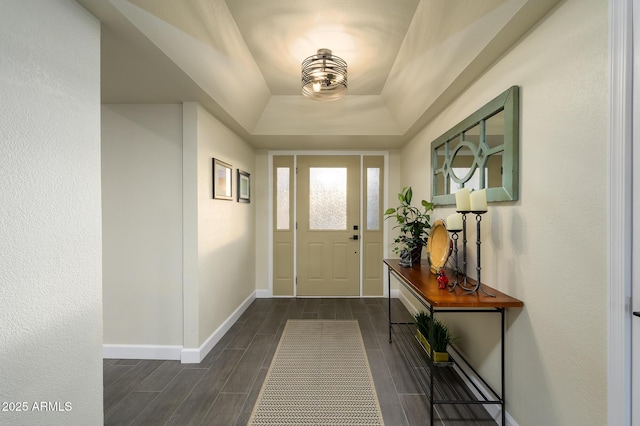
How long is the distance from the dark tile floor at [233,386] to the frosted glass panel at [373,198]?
165cm

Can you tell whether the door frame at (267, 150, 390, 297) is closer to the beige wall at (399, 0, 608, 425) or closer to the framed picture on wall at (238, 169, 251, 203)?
the framed picture on wall at (238, 169, 251, 203)

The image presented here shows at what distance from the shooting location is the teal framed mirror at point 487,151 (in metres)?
1.61

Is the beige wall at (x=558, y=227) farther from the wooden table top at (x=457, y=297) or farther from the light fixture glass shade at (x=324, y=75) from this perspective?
the light fixture glass shade at (x=324, y=75)

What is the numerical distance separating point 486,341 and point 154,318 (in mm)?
2651

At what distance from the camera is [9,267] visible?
1.05 metres

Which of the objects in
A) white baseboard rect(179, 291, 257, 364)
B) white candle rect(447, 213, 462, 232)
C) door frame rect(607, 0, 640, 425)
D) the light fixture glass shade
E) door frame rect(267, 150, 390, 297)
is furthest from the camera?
door frame rect(267, 150, 390, 297)

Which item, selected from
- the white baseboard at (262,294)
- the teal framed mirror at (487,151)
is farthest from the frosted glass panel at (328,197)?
the teal framed mirror at (487,151)

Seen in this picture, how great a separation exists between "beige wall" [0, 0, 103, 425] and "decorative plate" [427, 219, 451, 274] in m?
2.16

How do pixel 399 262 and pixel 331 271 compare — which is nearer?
pixel 399 262

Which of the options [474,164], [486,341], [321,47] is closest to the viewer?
[486,341]

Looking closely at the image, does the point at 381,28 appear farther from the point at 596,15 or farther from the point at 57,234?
the point at 57,234

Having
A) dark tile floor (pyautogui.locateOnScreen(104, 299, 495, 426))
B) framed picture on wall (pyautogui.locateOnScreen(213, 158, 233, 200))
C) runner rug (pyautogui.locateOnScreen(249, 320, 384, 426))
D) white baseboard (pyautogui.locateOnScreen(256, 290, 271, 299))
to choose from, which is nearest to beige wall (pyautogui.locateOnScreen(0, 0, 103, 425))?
dark tile floor (pyautogui.locateOnScreen(104, 299, 495, 426))

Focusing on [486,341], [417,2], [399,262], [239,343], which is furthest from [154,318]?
[417,2]

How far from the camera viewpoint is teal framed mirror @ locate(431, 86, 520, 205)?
5.29 ft
